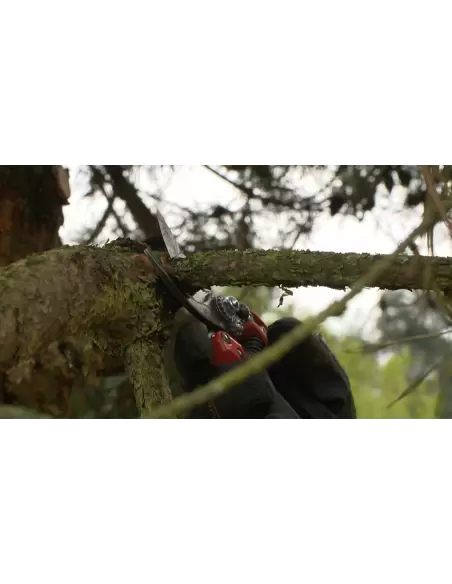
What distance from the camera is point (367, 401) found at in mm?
1104

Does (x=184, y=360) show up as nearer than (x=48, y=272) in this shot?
No

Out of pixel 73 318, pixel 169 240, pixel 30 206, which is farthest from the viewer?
pixel 30 206

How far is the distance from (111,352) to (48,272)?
0.24 m

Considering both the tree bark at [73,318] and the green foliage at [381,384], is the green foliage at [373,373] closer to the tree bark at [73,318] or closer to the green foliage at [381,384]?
the green foliage at [381,384]

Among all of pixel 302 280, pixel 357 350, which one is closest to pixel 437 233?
pixel 302 280

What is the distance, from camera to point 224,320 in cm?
104

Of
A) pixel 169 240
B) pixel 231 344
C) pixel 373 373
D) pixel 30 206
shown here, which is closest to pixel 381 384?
pixel 373 373

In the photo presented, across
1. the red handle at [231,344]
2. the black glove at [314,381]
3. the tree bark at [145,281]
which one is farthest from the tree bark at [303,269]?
the black glove at [314,381]

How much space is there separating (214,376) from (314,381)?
218 millimetres

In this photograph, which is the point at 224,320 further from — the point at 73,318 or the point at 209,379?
the point at 73,318

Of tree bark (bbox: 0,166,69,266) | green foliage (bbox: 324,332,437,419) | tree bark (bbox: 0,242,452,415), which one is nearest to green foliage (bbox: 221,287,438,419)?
green foliage (bbox: 324,332,437,419)

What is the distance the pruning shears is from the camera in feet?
3.25

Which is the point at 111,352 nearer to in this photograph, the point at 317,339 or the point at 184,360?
the point at 184,360
